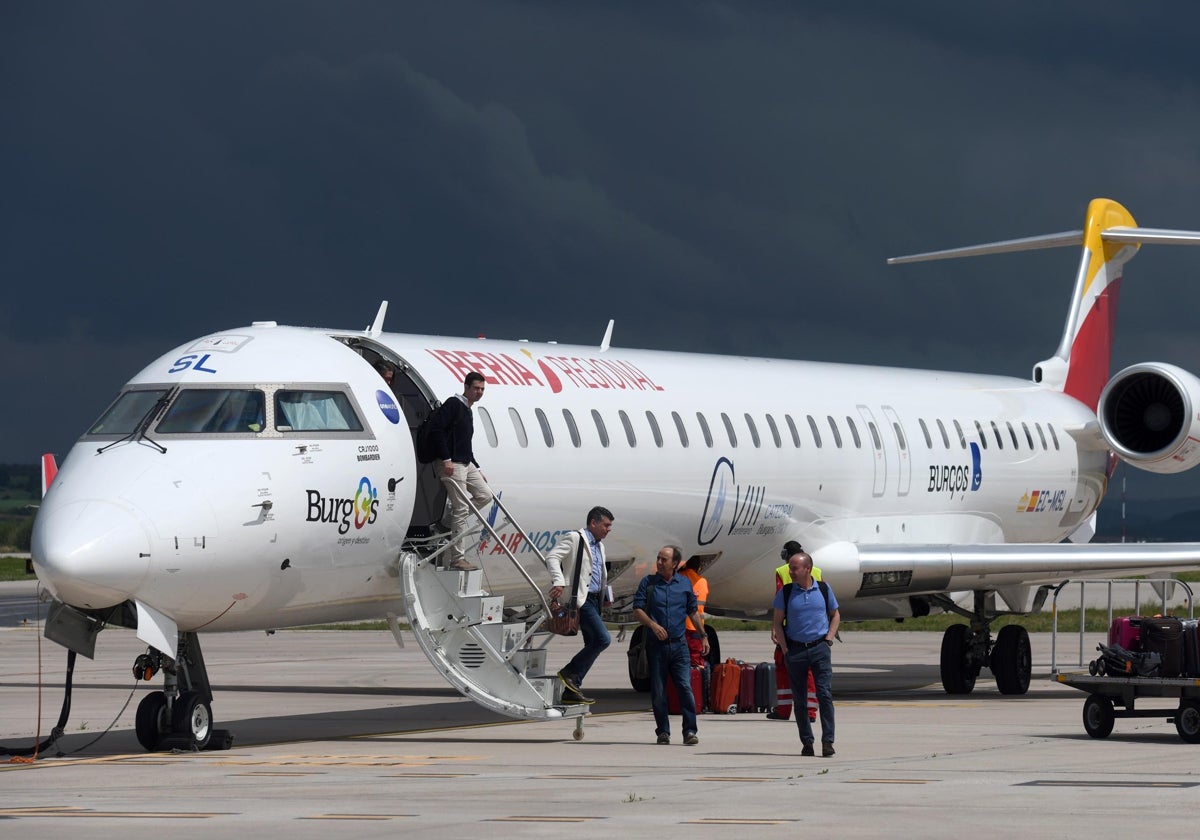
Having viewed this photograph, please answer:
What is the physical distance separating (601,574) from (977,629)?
29.4ft

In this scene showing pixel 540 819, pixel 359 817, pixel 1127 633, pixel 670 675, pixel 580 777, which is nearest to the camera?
pixel 540 819

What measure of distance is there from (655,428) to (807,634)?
5.67 m

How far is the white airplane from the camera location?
50.9 ft

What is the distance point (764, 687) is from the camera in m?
21.0

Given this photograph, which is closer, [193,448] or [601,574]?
[193,448]

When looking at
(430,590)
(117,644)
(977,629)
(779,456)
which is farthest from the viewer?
(117,644)

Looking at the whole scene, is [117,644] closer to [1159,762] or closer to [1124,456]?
[1124,456]

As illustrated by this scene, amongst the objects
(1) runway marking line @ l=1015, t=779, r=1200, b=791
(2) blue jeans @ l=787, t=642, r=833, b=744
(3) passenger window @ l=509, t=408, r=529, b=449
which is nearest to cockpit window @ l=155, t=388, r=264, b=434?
(3) passenger window @ l=509, t=408, r=529, b=449

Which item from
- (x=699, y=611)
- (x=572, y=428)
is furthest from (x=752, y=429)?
(x=572, y=428)

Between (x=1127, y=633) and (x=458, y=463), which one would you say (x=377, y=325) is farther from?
(x=1127, y=633)

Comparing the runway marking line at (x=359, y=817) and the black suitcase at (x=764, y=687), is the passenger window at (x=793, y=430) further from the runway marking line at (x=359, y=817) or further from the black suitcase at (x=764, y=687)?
the runway marking line at (x=359, y=817)

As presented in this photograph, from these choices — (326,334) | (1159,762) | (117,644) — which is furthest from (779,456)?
(117,644)

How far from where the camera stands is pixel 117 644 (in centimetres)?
3781

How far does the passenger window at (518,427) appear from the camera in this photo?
18766 mm
